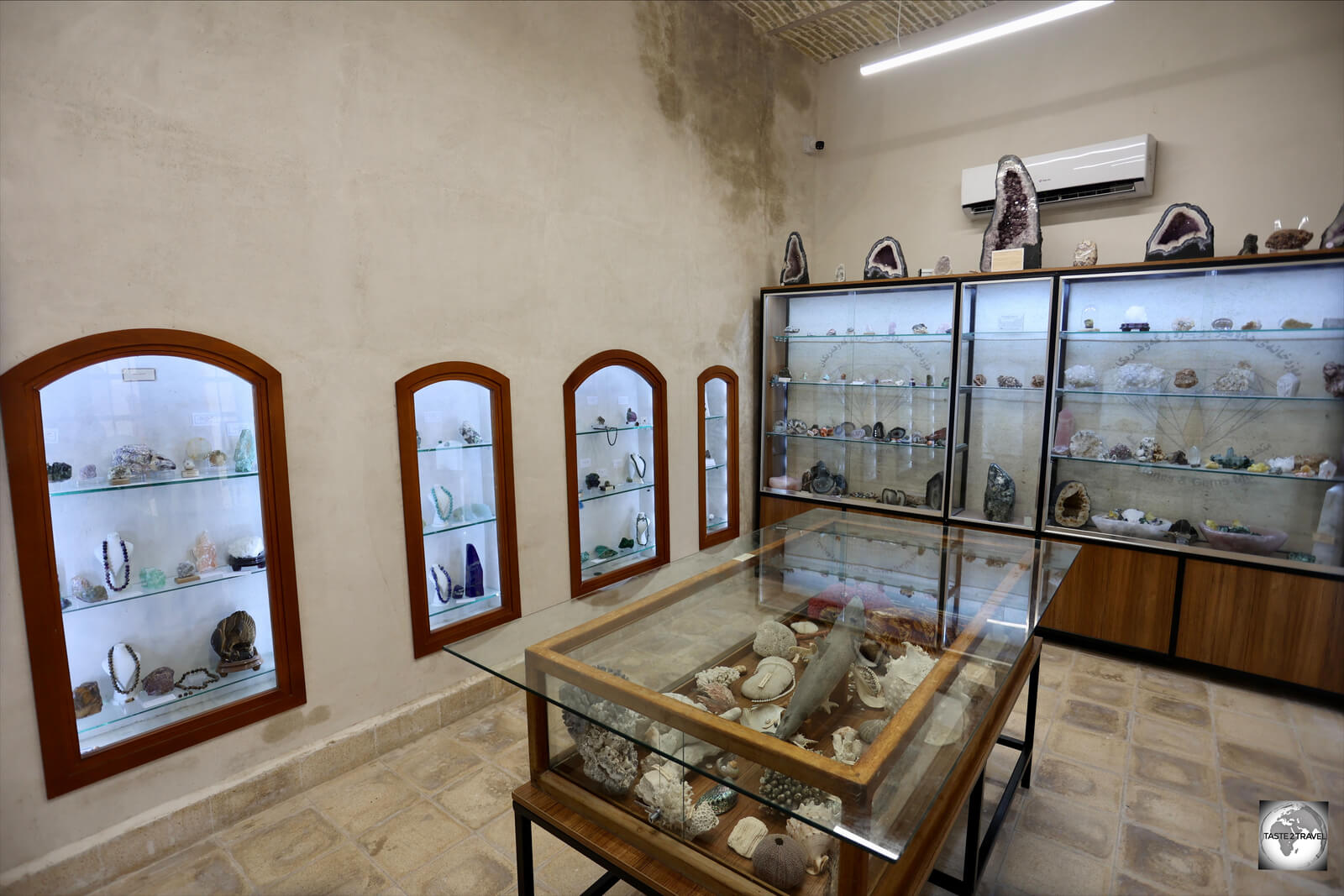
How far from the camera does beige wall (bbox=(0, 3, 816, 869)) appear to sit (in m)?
2.23

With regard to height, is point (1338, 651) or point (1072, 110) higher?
point (1072, 110)

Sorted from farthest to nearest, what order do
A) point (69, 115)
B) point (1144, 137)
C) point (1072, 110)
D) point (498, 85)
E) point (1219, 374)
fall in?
point (1072, 110) → point (1144, 137) → point (1219, 374) → point (498, 85) → point (69, 115)

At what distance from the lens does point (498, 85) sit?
344 centimetres

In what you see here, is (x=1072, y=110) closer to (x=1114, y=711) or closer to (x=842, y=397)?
(x=842, y=397)

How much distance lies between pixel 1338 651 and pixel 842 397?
10.6 feet

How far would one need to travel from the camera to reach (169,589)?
260cm

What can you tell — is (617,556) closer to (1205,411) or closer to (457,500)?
(457,500)

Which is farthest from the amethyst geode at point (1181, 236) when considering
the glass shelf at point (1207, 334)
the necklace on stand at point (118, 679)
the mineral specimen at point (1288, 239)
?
the necklace on stand at point (118, 679)

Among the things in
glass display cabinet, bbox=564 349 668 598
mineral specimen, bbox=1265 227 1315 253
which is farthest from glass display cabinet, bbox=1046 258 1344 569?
glass display cabinet, bbox=564 349 668 598

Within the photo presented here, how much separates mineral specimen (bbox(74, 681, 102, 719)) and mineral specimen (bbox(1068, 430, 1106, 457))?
5.18 meters

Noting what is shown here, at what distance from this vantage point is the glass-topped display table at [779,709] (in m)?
1.35

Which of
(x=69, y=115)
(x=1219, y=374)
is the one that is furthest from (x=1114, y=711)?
(x=69, y=115)

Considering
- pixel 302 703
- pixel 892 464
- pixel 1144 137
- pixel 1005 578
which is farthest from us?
pixel 892 464

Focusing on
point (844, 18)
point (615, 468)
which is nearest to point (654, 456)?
point (615, 468)
